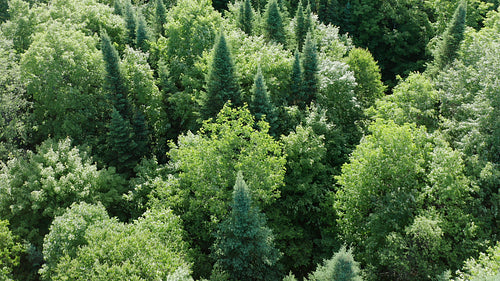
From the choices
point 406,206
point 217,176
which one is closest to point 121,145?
point 217,176

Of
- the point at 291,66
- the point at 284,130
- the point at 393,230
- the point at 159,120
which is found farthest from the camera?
Answer: the point at 159,120

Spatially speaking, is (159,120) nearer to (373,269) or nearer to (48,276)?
(48,276)

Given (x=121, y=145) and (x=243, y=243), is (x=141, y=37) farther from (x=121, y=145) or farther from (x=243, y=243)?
(x=243, y=243)

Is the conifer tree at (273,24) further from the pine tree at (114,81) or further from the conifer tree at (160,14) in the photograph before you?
the pine tree at (114,81)

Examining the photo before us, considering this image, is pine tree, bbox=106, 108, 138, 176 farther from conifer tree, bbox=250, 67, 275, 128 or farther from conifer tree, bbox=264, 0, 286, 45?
conifer tree, bbox=264, 0, 286, 45

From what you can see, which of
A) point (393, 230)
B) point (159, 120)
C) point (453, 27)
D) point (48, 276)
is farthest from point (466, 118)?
point (48, 276)

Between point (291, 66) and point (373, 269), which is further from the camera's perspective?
point (291, 66)
